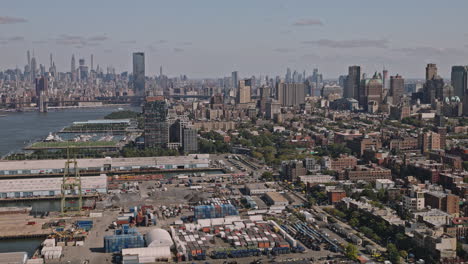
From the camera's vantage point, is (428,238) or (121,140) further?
(121,140)

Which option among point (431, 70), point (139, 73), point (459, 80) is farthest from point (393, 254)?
point (139, 73)

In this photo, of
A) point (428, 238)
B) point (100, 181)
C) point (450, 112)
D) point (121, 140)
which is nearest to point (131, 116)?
point (121, 140)

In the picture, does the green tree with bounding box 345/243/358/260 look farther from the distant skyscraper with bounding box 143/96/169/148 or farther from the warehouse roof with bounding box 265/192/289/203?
the distant skyscraper with bounding box 143/96/169/148

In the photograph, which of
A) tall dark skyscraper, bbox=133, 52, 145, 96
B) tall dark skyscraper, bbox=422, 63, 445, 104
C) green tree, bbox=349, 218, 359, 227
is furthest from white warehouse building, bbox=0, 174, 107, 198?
tall dark skyscraper, bbox=133, 52, 145, 96

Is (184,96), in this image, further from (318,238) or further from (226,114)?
(318,238)

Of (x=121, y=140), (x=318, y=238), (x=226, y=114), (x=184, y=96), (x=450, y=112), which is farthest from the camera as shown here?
(x=184, y=96)

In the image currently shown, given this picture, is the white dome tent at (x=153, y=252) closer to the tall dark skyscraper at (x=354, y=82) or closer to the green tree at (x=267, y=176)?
the green tree at (x=267, y=176)

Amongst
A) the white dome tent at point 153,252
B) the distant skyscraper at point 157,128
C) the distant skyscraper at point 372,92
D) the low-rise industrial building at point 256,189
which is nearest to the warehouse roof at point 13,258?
the white dome tent at point 153,252
